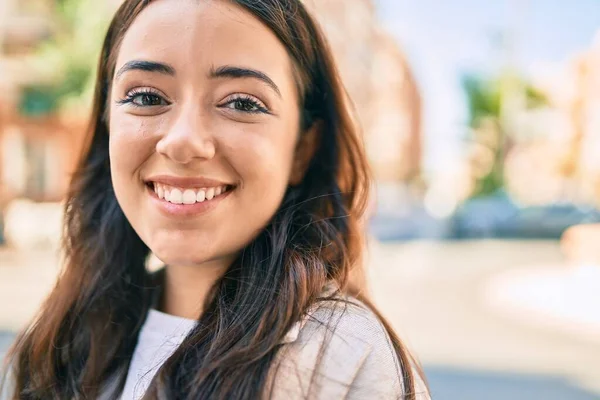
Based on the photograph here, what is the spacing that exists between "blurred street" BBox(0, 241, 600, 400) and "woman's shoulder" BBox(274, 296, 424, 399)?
3.16ft

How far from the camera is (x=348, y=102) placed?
1605 mm

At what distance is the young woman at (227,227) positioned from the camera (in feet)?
3.70

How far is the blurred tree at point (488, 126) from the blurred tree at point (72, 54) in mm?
23408

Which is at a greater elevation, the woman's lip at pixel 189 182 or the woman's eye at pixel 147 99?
the woman's eye at pixel 147 99

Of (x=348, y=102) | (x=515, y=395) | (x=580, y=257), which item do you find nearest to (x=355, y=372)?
(x=348, y=102)

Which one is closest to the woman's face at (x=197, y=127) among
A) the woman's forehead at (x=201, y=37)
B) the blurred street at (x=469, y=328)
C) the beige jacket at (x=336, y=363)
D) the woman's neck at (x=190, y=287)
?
the woman's forehead at (x=201, y=37)

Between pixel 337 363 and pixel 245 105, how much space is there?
53 cm

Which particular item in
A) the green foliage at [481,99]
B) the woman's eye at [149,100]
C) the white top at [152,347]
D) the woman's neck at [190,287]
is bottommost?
the white top at [152,347]

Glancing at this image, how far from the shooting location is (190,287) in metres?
1.45

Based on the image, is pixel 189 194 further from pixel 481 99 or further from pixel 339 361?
pixel 481 99

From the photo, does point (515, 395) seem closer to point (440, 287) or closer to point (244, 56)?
point (244, 56)

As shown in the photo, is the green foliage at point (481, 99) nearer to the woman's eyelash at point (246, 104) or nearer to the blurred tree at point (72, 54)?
the blurred tree at point (72, 54)

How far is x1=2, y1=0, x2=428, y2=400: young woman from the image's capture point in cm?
113

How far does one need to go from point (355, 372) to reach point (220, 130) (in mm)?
520
